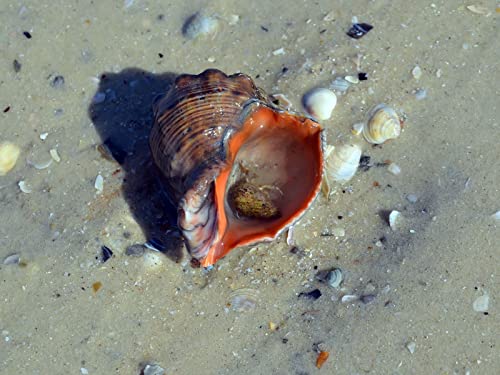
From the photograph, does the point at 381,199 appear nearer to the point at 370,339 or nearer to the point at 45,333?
the point at 370,339

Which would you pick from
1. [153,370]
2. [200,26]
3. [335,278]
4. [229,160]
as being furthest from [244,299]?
[200,26]

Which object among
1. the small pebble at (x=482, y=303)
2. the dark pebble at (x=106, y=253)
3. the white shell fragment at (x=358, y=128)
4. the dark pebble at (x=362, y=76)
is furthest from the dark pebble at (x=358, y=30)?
the dark pebble at (x=106, y=253)

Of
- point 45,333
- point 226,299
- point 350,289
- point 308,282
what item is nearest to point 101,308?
point 45,333

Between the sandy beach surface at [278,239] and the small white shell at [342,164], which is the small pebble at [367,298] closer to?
the sandy beach surface at [278,239]

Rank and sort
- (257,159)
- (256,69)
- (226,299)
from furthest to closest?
(256,69), (257,159), (226,299)

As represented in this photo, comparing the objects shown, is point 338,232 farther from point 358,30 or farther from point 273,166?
point 358,30
